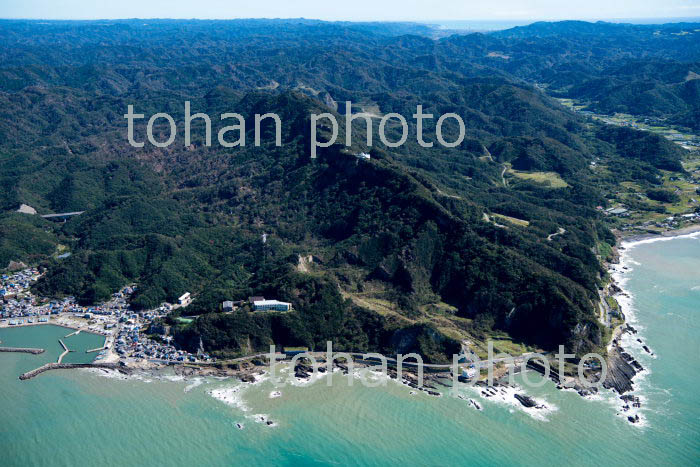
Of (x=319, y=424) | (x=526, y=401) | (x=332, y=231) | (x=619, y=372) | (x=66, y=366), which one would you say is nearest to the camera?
(x=319, y=424)

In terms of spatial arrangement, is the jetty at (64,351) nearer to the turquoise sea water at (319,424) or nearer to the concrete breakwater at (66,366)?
the concrete breakwater at (66,366)

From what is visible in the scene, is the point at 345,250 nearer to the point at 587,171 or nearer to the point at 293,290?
the point at 293,290

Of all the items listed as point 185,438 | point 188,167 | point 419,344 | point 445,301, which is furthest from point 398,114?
point 185,438

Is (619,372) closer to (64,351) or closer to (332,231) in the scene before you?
(332,231)

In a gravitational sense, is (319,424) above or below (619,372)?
below

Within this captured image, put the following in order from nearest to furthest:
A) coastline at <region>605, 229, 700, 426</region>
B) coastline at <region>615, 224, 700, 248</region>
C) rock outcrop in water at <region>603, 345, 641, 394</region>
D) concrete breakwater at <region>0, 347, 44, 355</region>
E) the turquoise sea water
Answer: the turquoise sea water → coastline at <region>605, 229, 700, 426</region> → rock outcrop in water at <region>603, 345, 641, 394</region> → concrete breakwater at <region>0, 347, 44, 355</region> → coastline at <region>615, 224, 700, 248</region>

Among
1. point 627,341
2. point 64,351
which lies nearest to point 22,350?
point 64,351

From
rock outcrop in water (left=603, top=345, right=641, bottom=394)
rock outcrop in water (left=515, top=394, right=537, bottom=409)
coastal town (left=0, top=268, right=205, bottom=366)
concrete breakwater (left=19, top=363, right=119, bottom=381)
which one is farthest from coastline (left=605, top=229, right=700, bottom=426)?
concrete breakwater (left=19, top=363, right=119, bottom=381)

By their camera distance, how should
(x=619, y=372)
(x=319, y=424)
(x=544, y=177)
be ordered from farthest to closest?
(x=544, y=177) < (x=619, y=372) < (x=319, y=424)

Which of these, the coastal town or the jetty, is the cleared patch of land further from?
the jetty
